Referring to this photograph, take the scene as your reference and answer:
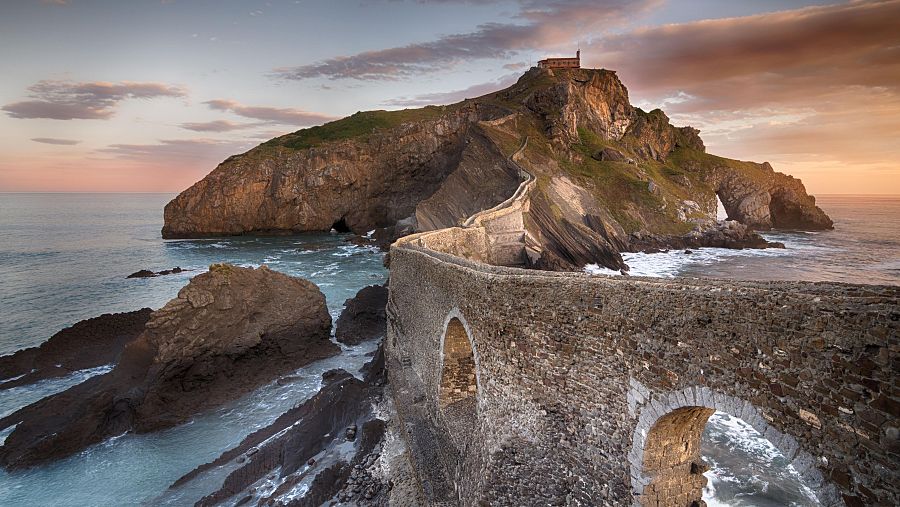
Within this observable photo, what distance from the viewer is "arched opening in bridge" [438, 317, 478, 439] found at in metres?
11.5

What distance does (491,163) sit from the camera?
48.7 m

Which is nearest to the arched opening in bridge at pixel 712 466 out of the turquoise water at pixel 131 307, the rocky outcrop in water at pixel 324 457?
the rocky outcrop in water at pixel 324 457

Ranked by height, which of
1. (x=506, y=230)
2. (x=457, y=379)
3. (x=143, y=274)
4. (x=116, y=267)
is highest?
(x=506, y=230)

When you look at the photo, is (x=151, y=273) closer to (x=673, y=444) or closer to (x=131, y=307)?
(x=131, y=307)

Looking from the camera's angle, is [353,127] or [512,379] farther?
[353,127]

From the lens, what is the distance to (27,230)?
77750 millimetres

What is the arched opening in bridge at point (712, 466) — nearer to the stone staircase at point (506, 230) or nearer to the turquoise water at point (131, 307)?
the turquoise water at point (131, 307)

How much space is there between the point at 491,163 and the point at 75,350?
3755cm

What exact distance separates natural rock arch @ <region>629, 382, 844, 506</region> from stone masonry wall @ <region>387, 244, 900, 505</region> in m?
0.03

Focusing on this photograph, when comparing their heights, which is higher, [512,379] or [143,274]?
[512,379]

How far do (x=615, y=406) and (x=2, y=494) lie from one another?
1832 centimetres

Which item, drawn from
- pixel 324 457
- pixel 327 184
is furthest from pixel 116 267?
pixel 324 457

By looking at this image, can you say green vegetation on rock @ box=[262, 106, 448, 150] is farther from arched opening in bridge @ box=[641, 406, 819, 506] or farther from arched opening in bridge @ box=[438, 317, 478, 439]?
arched opening in bridge @ box=[641, 406, 819, 506]

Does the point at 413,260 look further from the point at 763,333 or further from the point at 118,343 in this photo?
the point at 118,343
